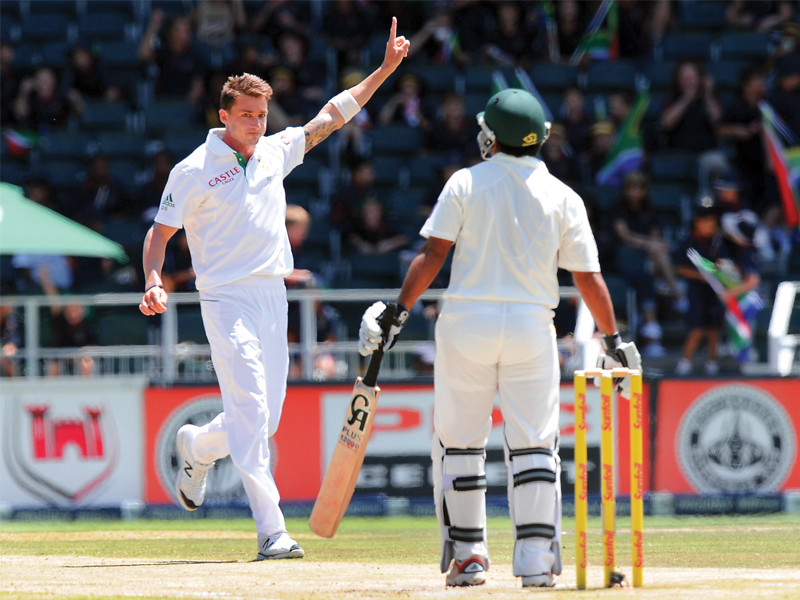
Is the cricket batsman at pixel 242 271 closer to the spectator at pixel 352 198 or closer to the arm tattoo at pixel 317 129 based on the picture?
the arm tattoo at pixel 317 129

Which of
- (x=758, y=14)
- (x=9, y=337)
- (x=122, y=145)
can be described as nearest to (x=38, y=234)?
(x=9, y=337)

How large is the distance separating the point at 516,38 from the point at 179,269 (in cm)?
551

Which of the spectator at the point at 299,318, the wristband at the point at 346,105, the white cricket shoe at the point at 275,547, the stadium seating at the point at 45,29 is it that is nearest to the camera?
the white cricket shoe at the point at 275,547

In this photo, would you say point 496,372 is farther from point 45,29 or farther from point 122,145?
point 45,29

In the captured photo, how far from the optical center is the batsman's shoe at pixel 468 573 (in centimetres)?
515

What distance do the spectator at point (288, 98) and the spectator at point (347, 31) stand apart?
48.7 inches

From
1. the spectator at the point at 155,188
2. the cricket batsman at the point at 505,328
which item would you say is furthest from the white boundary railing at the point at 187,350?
the cricket batsman at the point at 505,328

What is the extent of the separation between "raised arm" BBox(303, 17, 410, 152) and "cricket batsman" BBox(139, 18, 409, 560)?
44cm

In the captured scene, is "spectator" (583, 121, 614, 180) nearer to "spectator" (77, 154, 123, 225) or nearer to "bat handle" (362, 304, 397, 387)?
"spectator" (77, 154, 123, 225)

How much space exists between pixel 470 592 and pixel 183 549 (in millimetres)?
2613

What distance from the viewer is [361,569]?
5.91 metres

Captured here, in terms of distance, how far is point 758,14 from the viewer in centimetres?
1572

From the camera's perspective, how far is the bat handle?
204 inches

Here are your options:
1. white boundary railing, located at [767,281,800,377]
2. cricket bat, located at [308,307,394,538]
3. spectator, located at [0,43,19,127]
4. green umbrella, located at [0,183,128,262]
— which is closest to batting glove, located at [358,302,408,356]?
cricket bat, located at [308,307,394,538]
